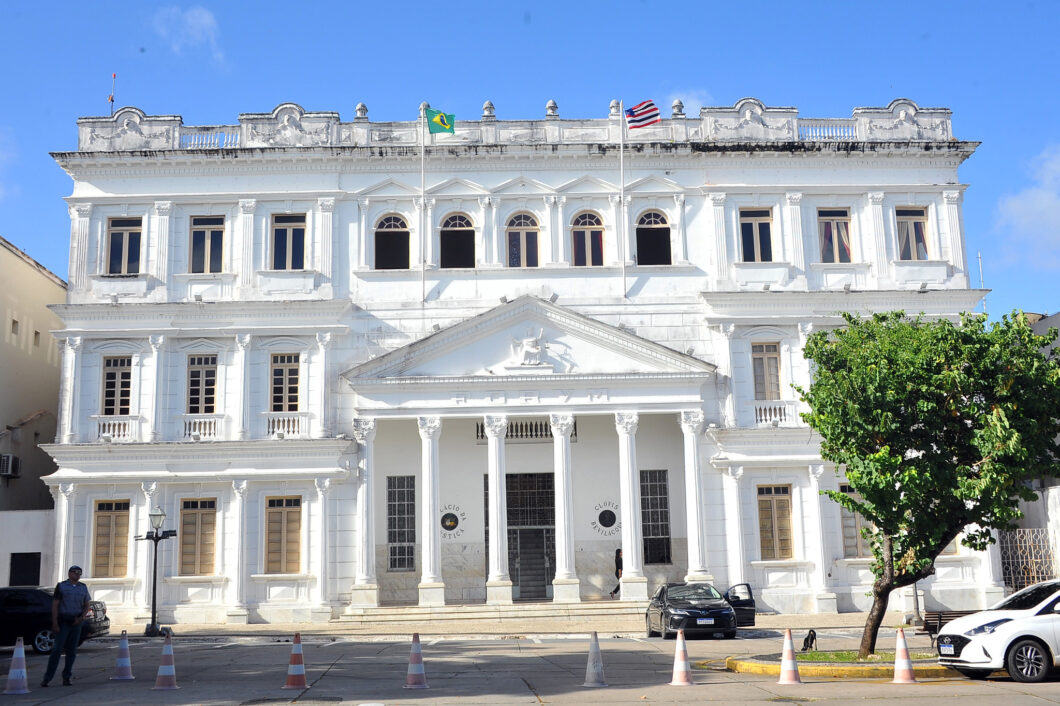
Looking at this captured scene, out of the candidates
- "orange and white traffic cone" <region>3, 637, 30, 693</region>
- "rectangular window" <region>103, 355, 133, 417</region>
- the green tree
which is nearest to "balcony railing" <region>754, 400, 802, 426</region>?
the green tree

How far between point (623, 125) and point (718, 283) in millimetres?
5891

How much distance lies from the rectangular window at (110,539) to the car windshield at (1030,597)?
24.5 m

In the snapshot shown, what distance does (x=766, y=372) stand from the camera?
107 ft

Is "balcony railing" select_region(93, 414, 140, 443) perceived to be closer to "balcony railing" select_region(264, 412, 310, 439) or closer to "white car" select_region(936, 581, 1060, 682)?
"balcony railing" select_region(264, 412, 310, 439)

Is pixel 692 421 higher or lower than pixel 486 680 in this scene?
higher

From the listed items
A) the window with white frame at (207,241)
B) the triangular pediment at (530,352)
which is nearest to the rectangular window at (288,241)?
the window with white frame at (207,241)

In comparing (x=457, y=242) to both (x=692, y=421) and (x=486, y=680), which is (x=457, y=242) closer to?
(x=692, y=421)

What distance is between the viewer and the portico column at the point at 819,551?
3067 cm

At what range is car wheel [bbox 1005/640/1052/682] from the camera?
1557 cm

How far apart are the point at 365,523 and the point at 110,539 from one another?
7.77m

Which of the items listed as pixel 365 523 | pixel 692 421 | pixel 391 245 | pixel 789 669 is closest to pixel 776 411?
pixel 692 421

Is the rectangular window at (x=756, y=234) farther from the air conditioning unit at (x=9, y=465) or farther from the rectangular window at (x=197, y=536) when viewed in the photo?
the air conditioning unit at (x=9, y=465)

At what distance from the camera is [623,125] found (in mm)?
33312

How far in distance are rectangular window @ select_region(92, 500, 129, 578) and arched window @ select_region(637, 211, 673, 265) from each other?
17.8 meters
